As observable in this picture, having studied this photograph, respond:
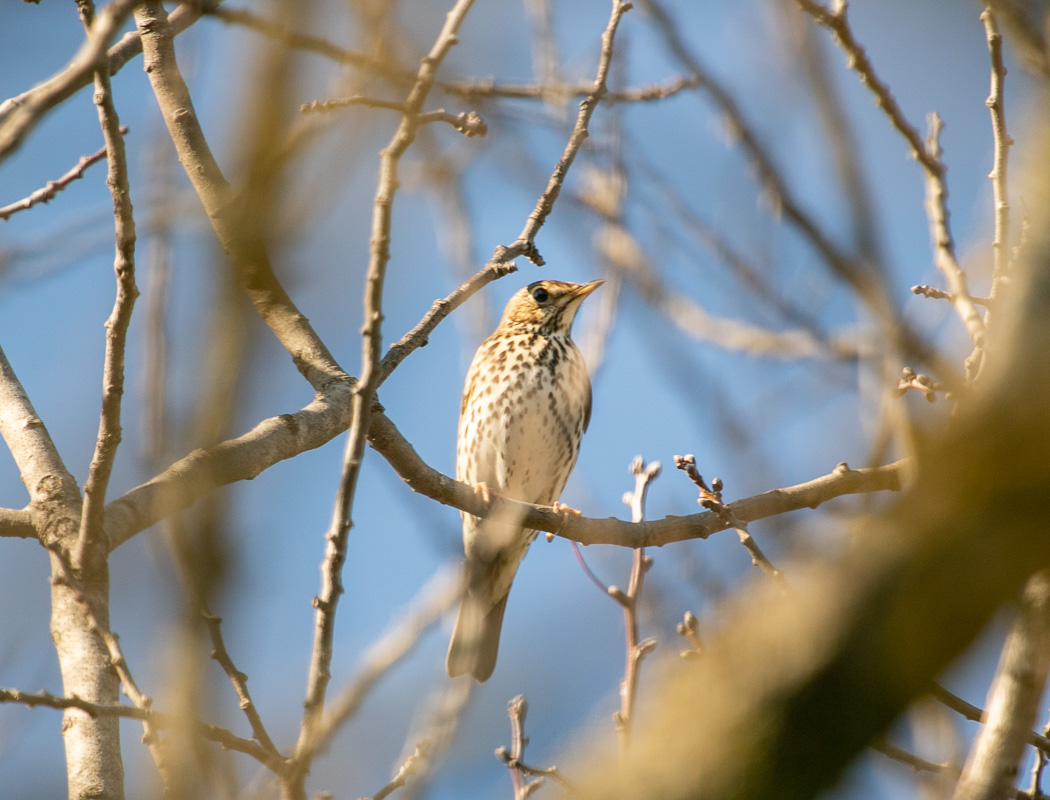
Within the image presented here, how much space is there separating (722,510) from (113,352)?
185cm

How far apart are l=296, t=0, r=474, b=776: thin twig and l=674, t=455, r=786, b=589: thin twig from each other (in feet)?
4.08

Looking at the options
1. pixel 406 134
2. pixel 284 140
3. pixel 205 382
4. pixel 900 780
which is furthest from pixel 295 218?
pixel 900 780

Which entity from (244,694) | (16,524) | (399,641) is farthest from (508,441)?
(244,694)

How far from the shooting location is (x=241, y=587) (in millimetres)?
1411

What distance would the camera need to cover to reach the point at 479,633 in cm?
646

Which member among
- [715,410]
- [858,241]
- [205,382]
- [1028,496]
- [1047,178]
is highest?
[715,410]

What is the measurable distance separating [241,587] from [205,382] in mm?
292

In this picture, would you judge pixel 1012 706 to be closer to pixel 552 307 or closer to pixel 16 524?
pixel 16 524

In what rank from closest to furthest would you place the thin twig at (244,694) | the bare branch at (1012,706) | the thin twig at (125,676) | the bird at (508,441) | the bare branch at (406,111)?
the bare branch at (1012,706) < the thin twig at (125,676) < the thin twig at (244,694) < the bare branch at (406,111) < the bird at (508,441)

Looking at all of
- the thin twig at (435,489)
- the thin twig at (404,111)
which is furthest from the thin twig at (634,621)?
the thin twig at (404,111)

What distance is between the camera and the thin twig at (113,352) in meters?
2.39

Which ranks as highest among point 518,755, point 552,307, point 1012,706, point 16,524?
point 552,307

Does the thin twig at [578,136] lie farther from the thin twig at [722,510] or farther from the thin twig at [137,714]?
the thin twig at [137,714]

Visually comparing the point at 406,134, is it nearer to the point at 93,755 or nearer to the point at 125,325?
the point at 125,325
